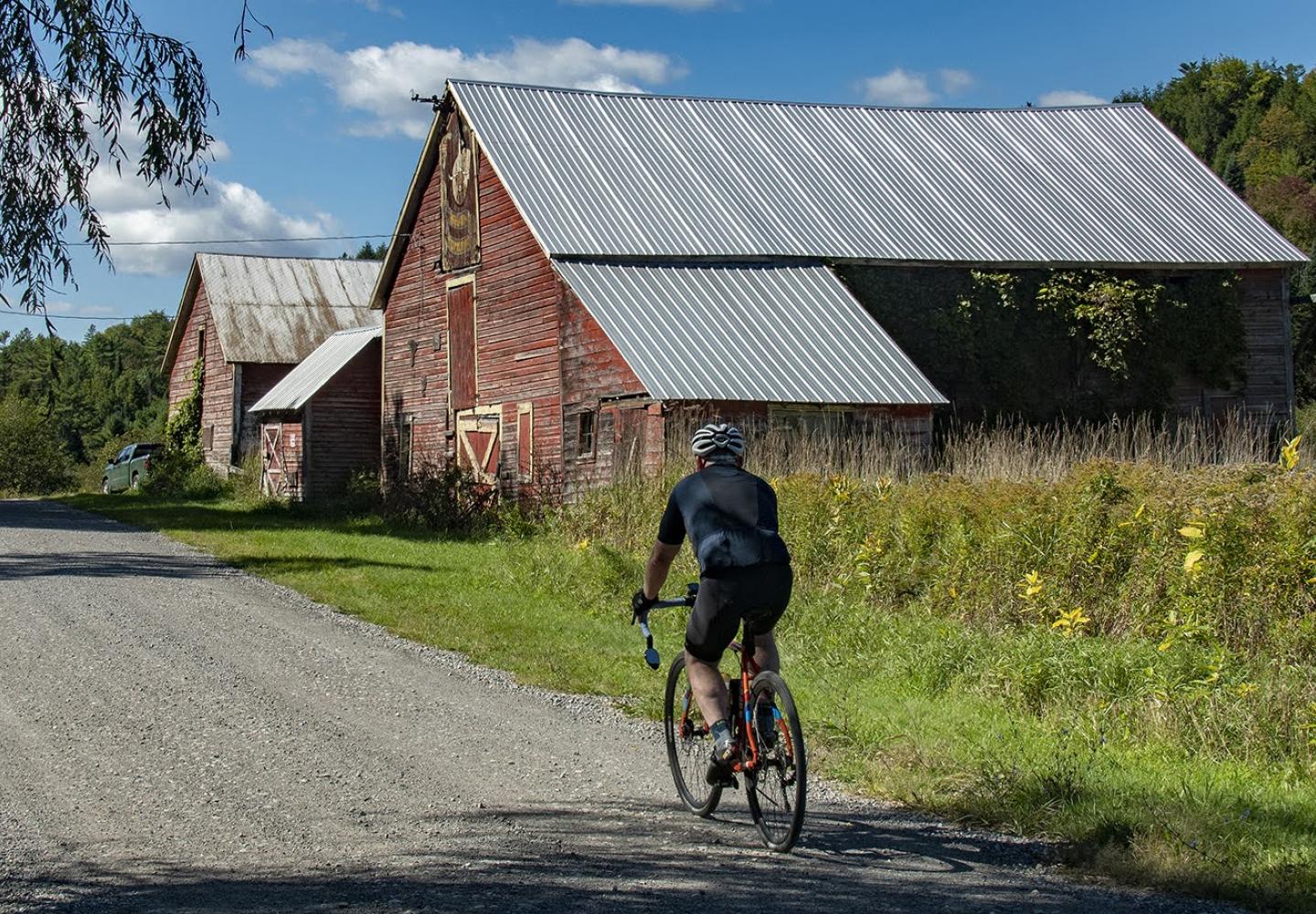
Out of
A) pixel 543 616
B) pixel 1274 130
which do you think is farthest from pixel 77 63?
pixel 1274 130

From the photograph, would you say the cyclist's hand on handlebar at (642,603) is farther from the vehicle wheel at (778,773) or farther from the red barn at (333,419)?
the red barn at (333,419)

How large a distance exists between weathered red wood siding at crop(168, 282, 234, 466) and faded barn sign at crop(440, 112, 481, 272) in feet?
49.2

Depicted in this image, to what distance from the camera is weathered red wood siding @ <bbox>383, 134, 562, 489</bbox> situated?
26938 mm

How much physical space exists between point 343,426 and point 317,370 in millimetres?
1852

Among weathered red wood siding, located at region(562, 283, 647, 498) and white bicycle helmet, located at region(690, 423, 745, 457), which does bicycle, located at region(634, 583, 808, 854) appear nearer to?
white bicycle helmet, located at region(690, 423, 745, 457)

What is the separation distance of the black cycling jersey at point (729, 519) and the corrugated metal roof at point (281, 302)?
38.0 metres

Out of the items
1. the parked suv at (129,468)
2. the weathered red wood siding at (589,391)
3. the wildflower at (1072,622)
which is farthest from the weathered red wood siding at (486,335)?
the wildflower at (1072,622)

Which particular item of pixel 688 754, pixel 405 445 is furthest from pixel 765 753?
pixel 405 445

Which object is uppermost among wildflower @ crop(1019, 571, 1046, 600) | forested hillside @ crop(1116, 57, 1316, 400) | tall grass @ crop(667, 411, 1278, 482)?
forested hillside @ crop(1116, 57, 1316, 400)

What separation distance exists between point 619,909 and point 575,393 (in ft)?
67.2

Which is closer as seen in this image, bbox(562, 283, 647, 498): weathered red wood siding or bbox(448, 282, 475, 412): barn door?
bbox(562, 283, 647, 498): weathered red wood siding

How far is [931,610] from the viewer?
13.2m

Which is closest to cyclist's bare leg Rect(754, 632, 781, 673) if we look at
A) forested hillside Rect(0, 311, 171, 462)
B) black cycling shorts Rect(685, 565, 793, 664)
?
black cycling shorts Rect(685, 565, 793, 664)

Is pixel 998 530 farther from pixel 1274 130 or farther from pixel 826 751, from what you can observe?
pixel 1274 130
